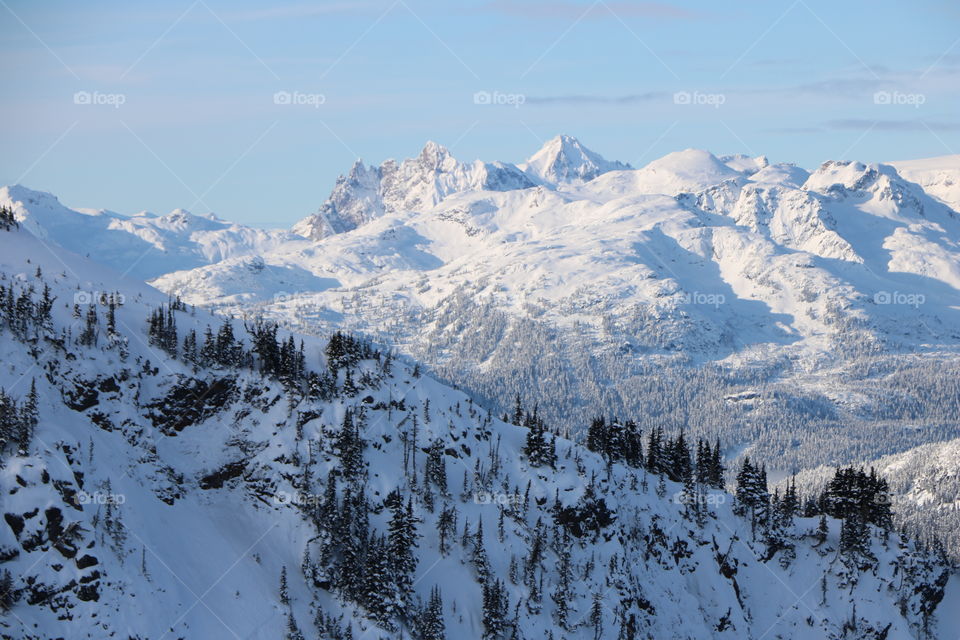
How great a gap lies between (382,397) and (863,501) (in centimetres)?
9357

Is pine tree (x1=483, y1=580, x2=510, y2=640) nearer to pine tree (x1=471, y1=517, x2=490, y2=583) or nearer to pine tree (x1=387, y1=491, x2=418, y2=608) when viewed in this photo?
pine tree (x1=471, y1=517, x2=490, y2=583)

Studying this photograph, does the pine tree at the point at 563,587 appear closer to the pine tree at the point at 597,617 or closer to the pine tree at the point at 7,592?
the pine tree at the point at 597,617

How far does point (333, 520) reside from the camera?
6250 inches

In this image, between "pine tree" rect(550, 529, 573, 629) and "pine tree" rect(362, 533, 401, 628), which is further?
"pine tree" rect(550, 529, 573, 629)

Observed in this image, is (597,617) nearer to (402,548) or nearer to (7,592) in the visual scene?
(402,548)

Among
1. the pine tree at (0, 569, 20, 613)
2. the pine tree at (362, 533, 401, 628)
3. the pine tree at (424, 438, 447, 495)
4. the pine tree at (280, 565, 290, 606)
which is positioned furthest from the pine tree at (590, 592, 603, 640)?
the pine tree at (0, 569, 20, 613)

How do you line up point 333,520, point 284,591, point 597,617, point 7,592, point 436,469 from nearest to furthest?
1. point 7,592
2. point 284,591
3. point 333,520
4. point 597,617
5. point 436,469

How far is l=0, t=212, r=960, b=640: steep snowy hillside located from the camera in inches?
5492

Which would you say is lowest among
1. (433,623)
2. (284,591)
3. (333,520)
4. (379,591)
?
(433,623)

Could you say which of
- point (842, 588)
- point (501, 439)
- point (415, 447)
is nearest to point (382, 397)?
point (415, 447)

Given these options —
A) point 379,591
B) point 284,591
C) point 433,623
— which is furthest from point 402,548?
point 284,591

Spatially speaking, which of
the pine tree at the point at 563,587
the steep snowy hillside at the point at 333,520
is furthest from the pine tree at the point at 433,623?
the pine tree at the point at 563,587

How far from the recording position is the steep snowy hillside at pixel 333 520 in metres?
140

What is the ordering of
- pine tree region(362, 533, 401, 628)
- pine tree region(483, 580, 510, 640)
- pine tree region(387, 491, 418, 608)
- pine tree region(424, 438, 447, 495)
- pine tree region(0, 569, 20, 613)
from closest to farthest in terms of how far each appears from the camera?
pine tree region(0, 569, 20, 613) → pine tree region(362, 533, 401, 628) → pine tree region(483, 580, 510, 640) → pine tree region(387, 491, 418, 608) → pine tree region(424, 438, 447, 495)
